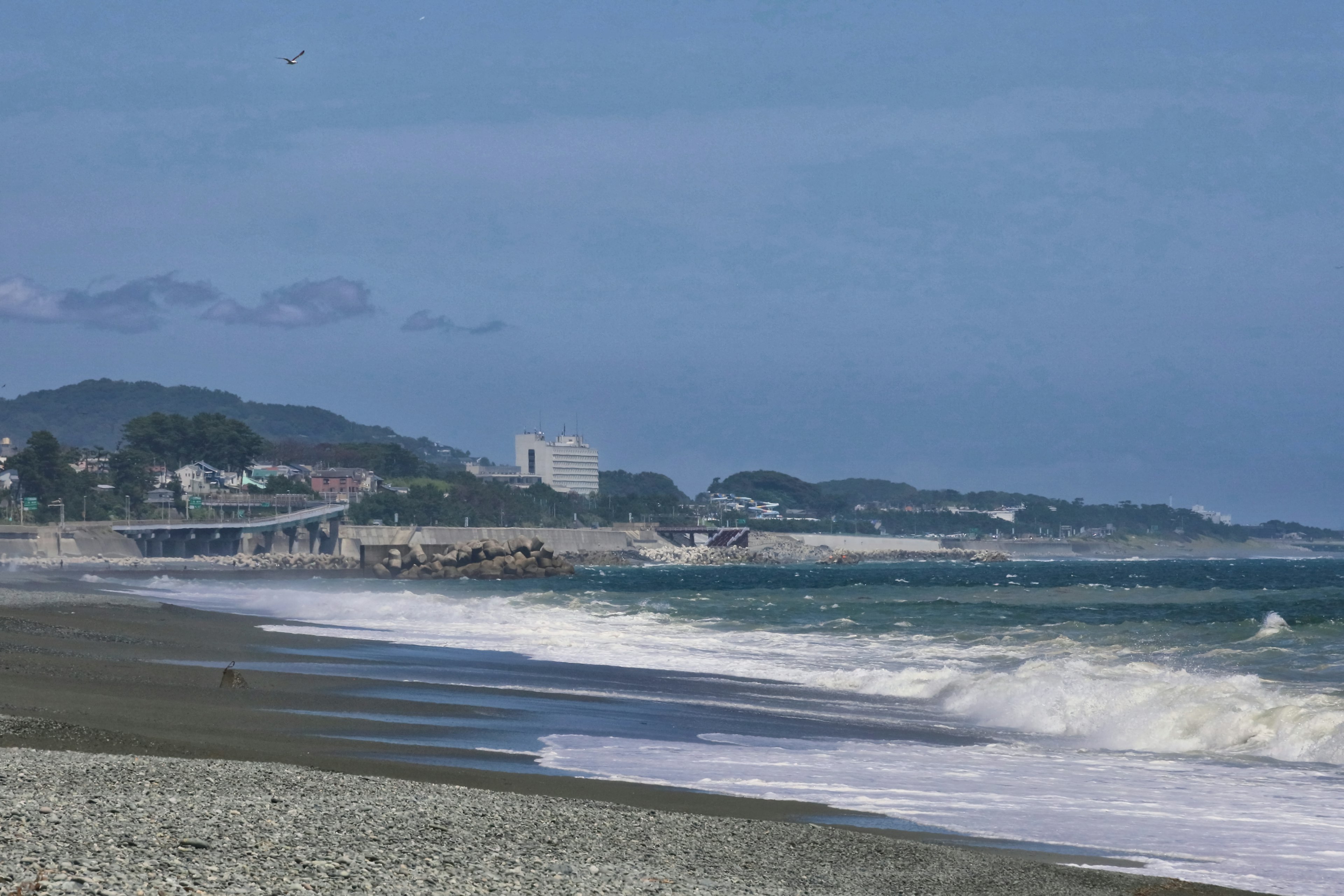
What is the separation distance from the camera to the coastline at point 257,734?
8539 millimetres

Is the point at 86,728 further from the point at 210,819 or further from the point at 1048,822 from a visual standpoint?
the point at 1048,822

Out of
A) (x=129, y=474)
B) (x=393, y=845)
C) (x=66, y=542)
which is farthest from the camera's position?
(x=129, y=474)

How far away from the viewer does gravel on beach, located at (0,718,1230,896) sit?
222 inches

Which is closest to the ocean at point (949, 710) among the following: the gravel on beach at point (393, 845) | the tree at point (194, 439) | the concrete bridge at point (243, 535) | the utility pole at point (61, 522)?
the gravel on beach at point (393, 845)

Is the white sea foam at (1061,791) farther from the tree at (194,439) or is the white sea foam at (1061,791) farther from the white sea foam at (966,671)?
the tree at (194,439)

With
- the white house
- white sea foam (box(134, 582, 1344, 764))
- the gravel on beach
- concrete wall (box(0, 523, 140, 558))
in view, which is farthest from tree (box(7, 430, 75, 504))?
the gravel on beach

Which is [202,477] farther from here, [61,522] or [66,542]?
[66,542]

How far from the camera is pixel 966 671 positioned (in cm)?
2128

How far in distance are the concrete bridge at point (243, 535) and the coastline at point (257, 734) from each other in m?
96.4

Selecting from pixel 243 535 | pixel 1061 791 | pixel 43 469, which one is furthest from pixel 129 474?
pixel 1061 791

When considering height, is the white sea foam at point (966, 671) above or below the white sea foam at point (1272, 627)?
below

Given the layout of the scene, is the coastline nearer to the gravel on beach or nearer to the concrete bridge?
the gravel on beach

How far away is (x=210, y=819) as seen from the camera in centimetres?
672

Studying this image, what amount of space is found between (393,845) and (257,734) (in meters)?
5.61
